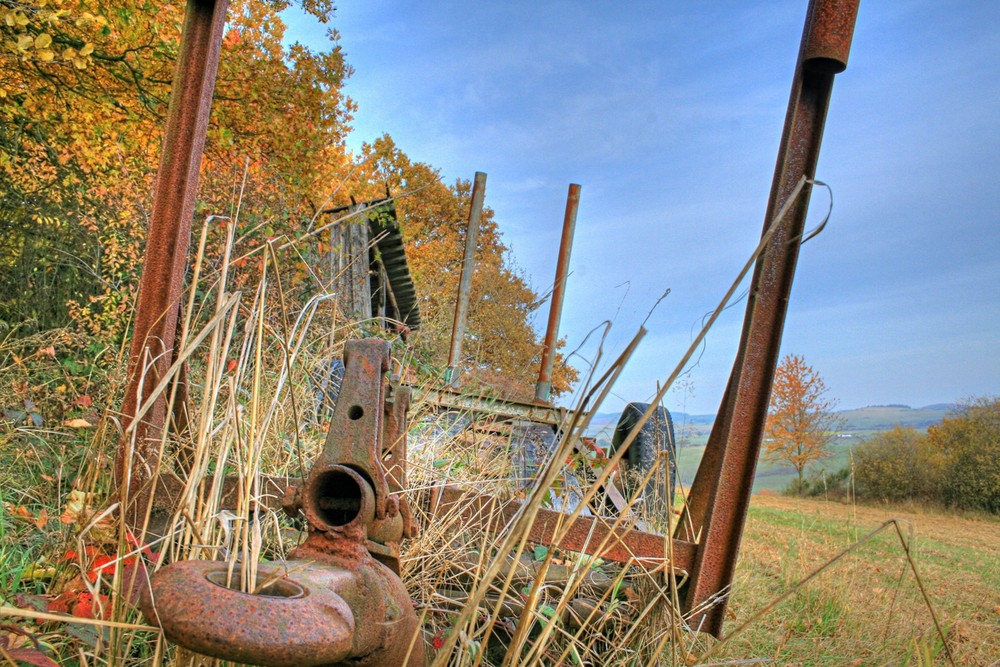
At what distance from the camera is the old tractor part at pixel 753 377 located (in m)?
2.20

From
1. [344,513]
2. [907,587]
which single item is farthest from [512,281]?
[344,513]

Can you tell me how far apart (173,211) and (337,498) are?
1395 mm

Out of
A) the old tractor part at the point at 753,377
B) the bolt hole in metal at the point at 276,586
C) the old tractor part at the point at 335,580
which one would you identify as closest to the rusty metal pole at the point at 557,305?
the old tractor part at the point at 753,377

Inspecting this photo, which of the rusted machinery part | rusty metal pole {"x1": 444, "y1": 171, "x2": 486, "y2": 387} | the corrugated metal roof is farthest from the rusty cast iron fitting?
the corrugated metal roof

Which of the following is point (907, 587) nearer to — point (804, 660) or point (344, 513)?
point (804, 660)

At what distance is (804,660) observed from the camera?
2793 mm

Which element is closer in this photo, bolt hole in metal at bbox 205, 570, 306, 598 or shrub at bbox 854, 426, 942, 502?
bolt hole in metal at bbox 205, 570, 306, 598

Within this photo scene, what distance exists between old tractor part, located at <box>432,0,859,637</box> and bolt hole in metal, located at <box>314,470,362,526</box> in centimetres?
Answer: 81

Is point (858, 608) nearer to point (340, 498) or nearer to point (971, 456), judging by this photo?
point (340, 498)

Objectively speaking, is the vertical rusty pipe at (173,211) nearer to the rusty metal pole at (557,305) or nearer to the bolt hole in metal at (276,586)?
the bolt hole in metal at (276,586)

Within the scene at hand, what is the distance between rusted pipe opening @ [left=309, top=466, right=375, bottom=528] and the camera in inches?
52.7

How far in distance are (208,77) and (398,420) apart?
1.48 meters

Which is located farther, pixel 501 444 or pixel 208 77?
pixel 501 444

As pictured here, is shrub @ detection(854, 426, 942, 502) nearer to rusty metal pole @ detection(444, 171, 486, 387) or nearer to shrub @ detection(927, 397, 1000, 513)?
shrub @ detection(927, 397, 1000, 513)
